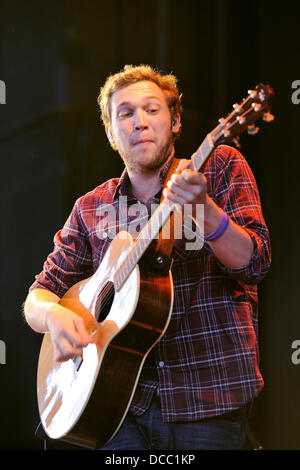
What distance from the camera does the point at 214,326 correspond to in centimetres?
183

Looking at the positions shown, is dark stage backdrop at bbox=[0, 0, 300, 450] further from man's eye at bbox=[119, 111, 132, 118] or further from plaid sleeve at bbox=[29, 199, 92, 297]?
man's eye at bbox=[119, 111, 132, 118]

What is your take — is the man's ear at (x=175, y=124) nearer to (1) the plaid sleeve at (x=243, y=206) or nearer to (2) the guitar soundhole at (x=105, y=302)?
(1) the plaid sleeve at (x=243, y=206)

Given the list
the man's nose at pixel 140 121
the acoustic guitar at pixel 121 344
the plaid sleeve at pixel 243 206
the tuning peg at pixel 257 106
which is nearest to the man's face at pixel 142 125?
the man's nose at pixel 140 121

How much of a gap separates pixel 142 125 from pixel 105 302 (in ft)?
2.18

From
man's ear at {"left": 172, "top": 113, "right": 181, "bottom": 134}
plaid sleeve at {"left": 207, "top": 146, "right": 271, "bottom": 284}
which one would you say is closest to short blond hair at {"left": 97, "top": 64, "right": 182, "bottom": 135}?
man's ear at {"left": 172, "top": 113, "right": 181, "bottom": 134}

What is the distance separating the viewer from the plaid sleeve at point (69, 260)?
2.32 m

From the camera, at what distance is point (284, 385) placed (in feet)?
8.91

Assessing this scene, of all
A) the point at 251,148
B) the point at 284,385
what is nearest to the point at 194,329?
the point at 284,385

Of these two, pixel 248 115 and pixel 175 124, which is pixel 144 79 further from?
pixel 248 115

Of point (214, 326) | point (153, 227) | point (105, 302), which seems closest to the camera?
point (153, 227)

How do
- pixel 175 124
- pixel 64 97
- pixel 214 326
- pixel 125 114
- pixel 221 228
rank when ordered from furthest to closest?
pixel 64 97, pixel 175 124, pixel 125 114, pixel 214 326, pixel 221 228

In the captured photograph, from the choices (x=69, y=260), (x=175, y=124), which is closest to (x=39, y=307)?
(x=69, y=260)

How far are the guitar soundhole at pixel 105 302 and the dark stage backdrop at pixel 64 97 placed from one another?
1.21 metres

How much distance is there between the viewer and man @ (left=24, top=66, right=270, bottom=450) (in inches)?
66.1
